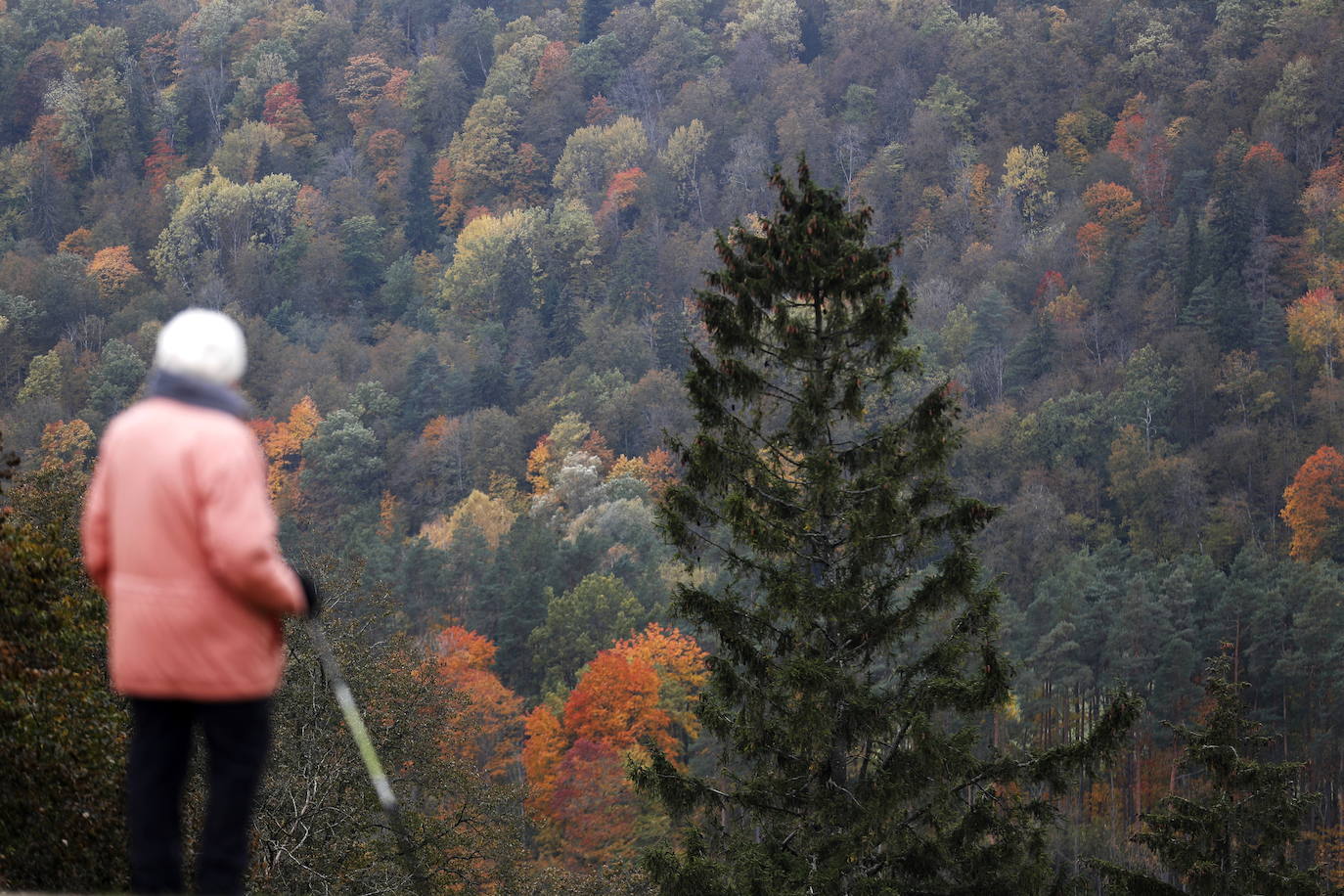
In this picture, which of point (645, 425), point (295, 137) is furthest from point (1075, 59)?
point (295, 137)

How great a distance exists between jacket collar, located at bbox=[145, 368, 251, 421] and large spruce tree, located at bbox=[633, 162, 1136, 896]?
10450 millimetres

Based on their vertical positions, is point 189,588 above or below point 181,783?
above

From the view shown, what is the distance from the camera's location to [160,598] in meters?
3.71

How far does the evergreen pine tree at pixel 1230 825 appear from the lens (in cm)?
1706

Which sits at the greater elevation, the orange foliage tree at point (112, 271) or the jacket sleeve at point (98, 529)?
the orange foliage tree at point (112, 271)

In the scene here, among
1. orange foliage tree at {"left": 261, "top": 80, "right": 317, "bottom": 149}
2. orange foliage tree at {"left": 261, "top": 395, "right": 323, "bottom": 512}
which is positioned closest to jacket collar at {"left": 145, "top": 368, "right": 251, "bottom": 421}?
orange foliage tree at {"left": 261, "top": 395, "right": 323, "bottom": 512}

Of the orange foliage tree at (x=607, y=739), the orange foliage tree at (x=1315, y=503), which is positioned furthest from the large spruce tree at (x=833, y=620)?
the orange foliage tree at (x=1315, y=503)

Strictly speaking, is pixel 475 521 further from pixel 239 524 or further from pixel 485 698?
pixel 239 524

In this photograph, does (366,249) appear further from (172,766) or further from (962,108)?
(172,766)

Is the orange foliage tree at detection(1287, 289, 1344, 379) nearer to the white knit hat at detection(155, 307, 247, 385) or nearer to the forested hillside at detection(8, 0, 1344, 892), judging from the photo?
the forested hillside at detection(8, 0, 1344, 892)

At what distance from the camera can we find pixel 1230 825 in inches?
687

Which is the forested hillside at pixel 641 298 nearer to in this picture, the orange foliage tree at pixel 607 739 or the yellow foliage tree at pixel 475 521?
the orange foliage tree at pixel 607 739

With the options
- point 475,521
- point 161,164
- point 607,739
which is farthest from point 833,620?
point 161,164

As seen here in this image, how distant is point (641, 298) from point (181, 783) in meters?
119
